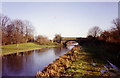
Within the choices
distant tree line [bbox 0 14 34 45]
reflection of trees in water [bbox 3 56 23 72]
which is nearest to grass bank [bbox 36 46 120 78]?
reflection of trees in water [bbox 3 56 23 72]

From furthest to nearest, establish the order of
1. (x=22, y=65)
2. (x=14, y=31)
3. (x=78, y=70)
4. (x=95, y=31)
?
(x=95, y=31) < (x=14, y=31) < (x=22, y=65) < (x=78, y=70)

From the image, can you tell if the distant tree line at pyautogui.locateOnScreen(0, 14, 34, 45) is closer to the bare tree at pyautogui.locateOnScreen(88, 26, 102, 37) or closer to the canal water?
the canal water

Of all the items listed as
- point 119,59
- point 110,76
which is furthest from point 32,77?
point 119,59

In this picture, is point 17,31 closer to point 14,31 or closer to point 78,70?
point 14,31

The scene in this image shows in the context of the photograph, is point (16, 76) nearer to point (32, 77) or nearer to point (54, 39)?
point (32, 77)

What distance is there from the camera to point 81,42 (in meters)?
57.2

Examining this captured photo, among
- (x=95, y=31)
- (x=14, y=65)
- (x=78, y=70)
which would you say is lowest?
(x=14, y=65)

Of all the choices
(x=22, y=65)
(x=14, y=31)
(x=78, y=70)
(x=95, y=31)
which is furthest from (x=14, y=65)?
(x=95, y=31)

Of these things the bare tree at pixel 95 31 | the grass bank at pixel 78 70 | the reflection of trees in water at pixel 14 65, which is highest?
the bare tree at pixel 95 31

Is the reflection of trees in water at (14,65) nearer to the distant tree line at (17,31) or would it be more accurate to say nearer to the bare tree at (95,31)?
the distant tree line at (17,31)

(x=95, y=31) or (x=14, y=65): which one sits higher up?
(x=95, y=31)

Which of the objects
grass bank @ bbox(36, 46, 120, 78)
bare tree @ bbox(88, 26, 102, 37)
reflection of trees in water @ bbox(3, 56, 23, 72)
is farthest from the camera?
bare tree @ bbox(88, 26, 102, 37)

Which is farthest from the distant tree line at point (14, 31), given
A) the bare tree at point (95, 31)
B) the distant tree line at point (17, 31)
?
the bare tree at point (95, 31)

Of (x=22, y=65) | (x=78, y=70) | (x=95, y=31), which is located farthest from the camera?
(x=95, y=31)
